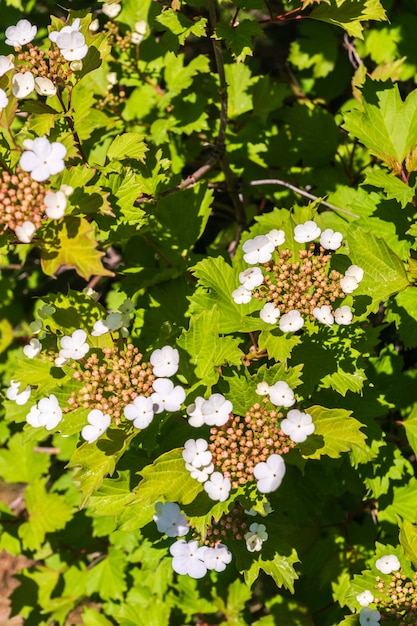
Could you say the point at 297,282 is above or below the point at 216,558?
above

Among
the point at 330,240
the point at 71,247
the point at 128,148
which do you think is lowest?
the point at 330,240

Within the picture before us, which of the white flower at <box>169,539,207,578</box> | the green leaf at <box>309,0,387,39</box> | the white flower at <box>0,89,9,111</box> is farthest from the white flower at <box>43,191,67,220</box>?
the green leaf at <box>309,0,387,39</box>

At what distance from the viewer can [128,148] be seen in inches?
104

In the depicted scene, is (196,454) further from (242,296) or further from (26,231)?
(26,231)

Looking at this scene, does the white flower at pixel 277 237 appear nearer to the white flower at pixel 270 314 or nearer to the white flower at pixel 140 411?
the white flower at pixel 270 314

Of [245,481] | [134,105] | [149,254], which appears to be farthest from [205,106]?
[245,481]

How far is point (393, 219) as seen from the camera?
2814 millimetres

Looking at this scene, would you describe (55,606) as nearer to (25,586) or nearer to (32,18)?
(25,586)

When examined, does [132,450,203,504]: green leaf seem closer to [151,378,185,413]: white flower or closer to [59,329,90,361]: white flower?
[151,378,185,413]: white flower

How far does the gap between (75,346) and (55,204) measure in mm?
572

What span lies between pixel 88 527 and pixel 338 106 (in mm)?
3351

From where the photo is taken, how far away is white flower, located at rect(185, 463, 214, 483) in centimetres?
198

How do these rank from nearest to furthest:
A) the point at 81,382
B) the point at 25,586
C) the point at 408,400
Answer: the point at 81,382, the point at 408,400, the point at 25,586

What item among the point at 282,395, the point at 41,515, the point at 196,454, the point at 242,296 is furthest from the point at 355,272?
the point at 41,515
